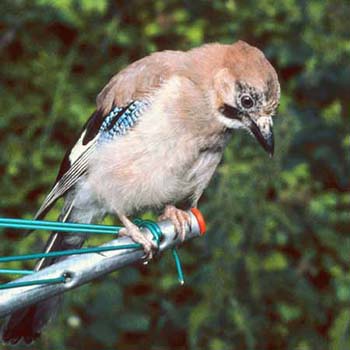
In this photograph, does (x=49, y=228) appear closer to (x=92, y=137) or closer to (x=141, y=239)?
(x=141, y=239)

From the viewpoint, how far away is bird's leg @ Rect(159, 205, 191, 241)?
2.92 meters

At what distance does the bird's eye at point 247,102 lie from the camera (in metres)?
3.46

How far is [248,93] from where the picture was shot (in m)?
3.46

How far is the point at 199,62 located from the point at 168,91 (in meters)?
0.14

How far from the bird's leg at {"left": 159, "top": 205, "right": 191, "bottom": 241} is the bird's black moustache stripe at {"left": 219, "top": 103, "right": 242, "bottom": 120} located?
31 cm

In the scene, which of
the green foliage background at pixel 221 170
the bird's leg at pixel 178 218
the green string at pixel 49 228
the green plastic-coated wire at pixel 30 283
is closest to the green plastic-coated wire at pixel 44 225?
the green string at pixel 49 228

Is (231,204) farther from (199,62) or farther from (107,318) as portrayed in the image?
(199,62)

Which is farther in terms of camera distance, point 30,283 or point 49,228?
point 49,228

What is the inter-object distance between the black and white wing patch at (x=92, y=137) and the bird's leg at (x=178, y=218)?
267 millimetres

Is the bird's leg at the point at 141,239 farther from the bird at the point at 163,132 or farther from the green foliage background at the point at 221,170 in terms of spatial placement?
the green foliage background at the point at 221,170

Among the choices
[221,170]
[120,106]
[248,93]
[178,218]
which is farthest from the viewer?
[221,170]

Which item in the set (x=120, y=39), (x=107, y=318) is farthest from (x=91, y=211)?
(x=120, y=39)

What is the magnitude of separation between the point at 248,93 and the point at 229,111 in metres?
0.13

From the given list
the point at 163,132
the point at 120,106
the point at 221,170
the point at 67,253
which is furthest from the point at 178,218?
the point at 221,170
